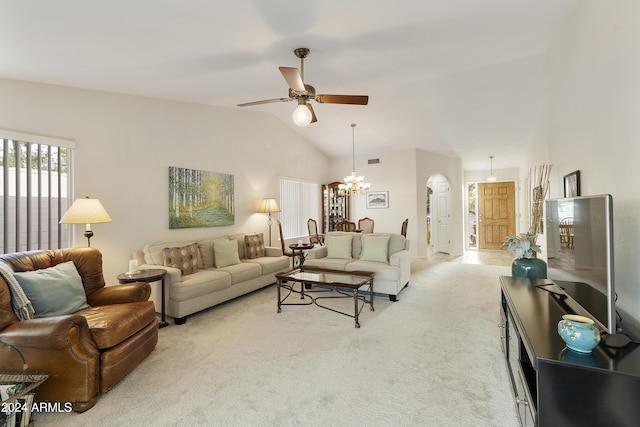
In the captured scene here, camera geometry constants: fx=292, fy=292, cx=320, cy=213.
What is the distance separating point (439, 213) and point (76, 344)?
8377 millimetres

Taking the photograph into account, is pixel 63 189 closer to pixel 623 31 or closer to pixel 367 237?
pixel 367 237

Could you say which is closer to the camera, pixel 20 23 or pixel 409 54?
pixel 20 23

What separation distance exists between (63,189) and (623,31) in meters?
5.01

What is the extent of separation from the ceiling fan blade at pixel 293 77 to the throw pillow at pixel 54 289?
248 cm

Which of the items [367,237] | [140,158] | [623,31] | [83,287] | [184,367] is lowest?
[184,367]

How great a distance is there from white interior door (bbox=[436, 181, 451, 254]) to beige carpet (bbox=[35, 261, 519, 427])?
4.70 meters

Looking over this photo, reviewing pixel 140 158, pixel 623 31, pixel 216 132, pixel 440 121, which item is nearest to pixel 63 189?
pixel 140 158

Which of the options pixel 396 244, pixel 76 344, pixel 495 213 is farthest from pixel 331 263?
pixel 495 213

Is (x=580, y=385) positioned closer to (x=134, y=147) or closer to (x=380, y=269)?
(x=380, y=269)

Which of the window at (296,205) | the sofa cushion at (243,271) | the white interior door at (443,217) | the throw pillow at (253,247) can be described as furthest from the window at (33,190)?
the white interior door at (443,217)

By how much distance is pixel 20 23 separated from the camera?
2.06 meters

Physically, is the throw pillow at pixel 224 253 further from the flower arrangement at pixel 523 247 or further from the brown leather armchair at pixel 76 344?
the flower arrangement at pixel 523 247

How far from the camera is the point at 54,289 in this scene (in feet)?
7.47

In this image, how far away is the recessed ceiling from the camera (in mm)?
2205
